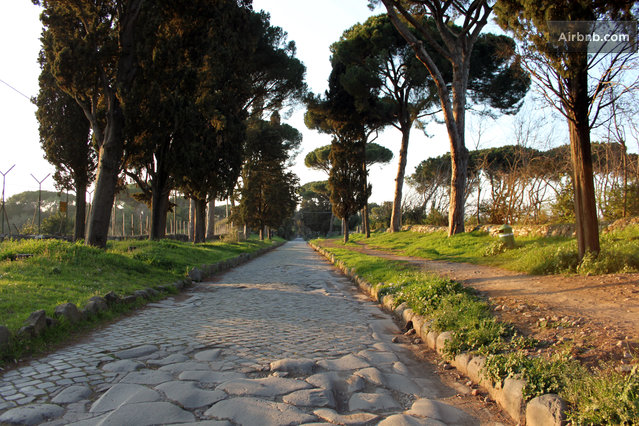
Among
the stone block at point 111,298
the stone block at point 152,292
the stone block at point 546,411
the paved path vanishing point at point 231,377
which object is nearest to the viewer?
the stone block at point 546,411

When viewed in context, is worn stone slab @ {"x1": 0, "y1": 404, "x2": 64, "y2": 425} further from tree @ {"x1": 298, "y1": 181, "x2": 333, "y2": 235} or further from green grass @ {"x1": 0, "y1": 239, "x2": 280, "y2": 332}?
tree @ {"x1": 298, "y1": 181, "x2": 333, "y2": 235}

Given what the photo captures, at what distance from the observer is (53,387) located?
9.82ft

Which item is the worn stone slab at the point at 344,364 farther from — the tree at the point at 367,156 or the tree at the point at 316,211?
the tree at the point at 316,211

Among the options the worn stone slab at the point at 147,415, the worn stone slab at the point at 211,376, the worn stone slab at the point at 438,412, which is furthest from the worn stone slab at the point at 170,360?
the worn stone slab at the point at 438,412

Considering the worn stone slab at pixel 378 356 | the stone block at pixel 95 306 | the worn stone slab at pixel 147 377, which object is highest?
the stone block at pixel 95 306

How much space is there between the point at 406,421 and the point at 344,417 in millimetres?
387

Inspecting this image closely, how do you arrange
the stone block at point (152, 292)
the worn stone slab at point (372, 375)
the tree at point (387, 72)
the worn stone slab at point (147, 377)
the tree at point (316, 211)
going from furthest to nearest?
the tree at point (316, 211) → the tree at point (387, 72) → the stone block at point (152, 292) → the worn stone slab at point (372, 375) → the worn stone slab at point (147, 377)

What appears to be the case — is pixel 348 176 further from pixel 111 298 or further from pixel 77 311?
pixel 77 311

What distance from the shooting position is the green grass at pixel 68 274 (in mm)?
4883

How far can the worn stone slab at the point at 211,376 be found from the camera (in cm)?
318

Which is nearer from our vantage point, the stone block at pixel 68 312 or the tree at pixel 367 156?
the stone block at pixel 68 312

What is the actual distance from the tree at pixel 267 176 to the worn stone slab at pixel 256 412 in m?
24.0

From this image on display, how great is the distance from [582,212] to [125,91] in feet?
34.9

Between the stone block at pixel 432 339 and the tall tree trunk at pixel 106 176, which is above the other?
the tall tree trunk at pixel 106 176
